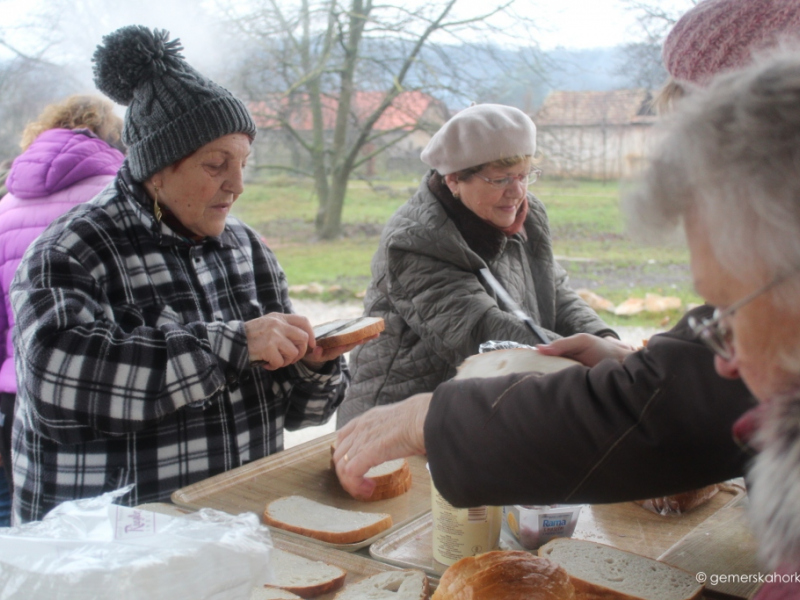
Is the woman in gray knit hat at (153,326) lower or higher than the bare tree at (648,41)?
lower

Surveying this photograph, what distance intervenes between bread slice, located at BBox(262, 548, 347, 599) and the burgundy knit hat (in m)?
1.21

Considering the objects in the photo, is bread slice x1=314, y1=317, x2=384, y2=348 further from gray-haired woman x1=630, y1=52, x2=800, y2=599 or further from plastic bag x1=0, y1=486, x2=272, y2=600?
gray-haired woman x1=630, y1=52, x2=800, y2=599

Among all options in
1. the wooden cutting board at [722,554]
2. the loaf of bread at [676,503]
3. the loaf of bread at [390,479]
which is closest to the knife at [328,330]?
the loaf of bread at [390,479]

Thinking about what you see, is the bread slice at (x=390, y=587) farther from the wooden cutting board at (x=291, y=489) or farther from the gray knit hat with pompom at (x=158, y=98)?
the gray knit hat with pompom at (x=158, y=98)

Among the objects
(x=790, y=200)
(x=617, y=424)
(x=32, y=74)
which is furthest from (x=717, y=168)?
(x=32, y=74)

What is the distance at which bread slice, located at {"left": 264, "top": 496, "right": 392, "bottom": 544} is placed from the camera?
151cm

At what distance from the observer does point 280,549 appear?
1457 mm

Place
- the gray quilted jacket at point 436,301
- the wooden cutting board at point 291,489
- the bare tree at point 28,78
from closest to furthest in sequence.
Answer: the wooden cutting board at point 291,489 < the gray quilted jacket at point 436,301 < the bare tree at point 28,78

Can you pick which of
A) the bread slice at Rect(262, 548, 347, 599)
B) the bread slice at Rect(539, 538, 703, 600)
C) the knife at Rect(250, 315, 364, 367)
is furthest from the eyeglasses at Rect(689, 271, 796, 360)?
the knife at Rect(250, 315, 364, 367)

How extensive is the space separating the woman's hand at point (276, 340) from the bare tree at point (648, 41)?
376cm

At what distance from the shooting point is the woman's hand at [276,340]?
1.85 metres

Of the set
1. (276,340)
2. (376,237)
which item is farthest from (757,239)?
(376,237)

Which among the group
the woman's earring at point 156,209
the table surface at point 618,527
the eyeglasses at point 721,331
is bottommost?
the table surface at point 618,527

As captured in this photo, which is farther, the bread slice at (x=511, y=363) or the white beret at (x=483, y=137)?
the white beret at (x=483, y=137)
